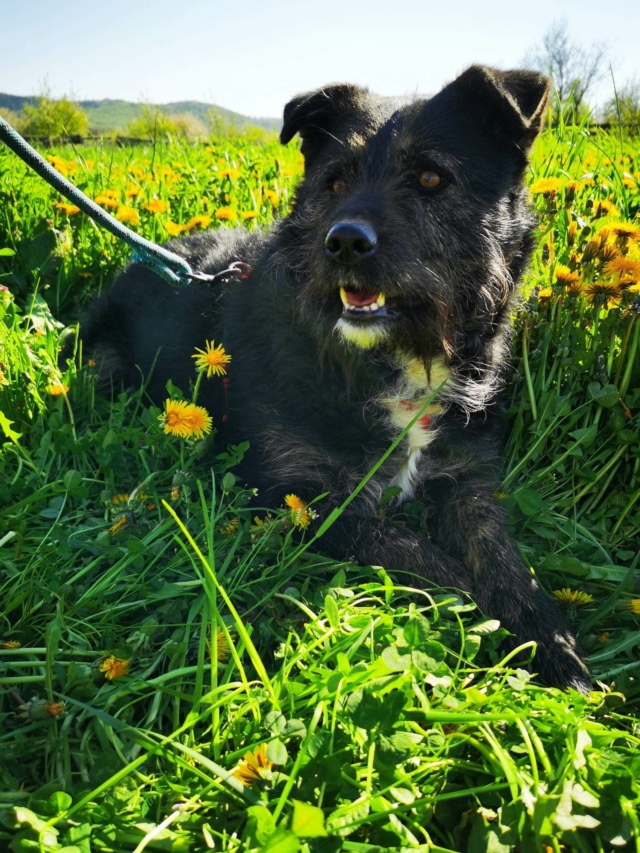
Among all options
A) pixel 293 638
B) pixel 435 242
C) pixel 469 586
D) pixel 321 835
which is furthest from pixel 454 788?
pixel 435 242

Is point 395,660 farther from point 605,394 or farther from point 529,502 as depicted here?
point 605,394

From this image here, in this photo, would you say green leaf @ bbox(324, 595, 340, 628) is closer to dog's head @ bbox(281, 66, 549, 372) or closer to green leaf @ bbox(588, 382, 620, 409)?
dog's head @ bbox(281, 66, 549, 372)

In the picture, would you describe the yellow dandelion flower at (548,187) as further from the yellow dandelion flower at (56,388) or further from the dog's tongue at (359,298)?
the yellow dandelion flower at (56,388)

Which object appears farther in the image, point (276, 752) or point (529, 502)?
point (529, 502)

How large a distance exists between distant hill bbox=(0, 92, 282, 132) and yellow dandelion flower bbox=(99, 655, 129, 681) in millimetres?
4965

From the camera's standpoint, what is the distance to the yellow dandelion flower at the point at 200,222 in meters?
4.42

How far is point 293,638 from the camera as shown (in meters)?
2.02

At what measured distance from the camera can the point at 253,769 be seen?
1.42 meters

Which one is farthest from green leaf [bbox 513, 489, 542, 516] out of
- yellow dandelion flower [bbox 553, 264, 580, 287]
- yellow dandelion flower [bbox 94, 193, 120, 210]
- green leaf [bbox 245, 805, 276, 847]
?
yellow dandelion flower [bbox 94, 193, 120, 210]

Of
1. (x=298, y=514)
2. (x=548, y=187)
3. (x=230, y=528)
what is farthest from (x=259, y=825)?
(x=548, y=187)

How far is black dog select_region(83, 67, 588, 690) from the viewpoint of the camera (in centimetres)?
237

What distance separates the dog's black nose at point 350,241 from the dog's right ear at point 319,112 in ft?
2.16

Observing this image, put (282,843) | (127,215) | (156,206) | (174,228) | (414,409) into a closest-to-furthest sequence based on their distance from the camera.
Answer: (282,843)
(414,409)
(127,215)
(174,228)
(156,206)

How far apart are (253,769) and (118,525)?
40.2 inches
